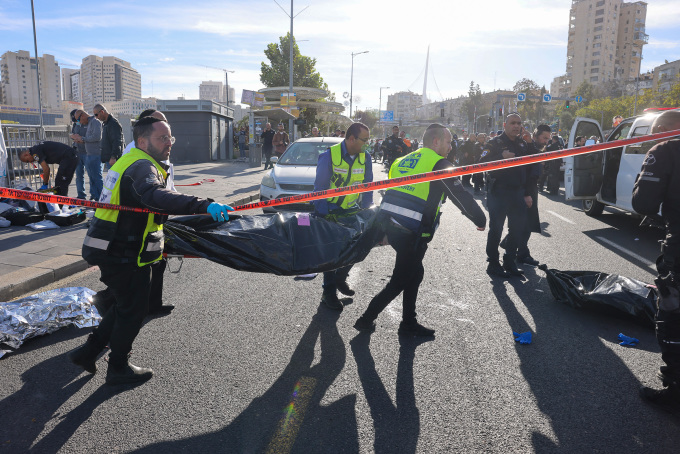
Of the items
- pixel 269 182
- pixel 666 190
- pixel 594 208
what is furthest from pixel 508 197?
pixel 594 208

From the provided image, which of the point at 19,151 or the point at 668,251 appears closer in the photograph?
the point at 668,251

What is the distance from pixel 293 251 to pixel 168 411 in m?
1.35

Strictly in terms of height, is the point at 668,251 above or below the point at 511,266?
above

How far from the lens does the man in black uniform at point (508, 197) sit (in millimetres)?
6352

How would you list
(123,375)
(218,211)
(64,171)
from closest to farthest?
1. (218,211)
2. (123,375)
3. (64,171)

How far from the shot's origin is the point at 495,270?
21.0ft

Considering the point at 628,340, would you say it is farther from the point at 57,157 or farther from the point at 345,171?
the point at 57,157

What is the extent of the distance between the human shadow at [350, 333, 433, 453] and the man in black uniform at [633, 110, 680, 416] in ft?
5.32

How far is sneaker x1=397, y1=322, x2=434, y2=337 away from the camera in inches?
169

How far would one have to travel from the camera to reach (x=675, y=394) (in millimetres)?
3107

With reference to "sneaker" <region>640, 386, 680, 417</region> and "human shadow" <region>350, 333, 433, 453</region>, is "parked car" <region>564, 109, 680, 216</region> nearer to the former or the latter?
"sneaker" <region>640, 386, 680, 417</region>

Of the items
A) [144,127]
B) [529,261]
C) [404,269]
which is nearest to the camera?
[144,127]

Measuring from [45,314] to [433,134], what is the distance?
3663 mm

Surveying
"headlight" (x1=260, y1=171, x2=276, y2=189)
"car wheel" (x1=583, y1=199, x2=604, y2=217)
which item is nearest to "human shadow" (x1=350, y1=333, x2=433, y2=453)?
"headlight" (x1=260, y1=171, x2=276, y2=189)
